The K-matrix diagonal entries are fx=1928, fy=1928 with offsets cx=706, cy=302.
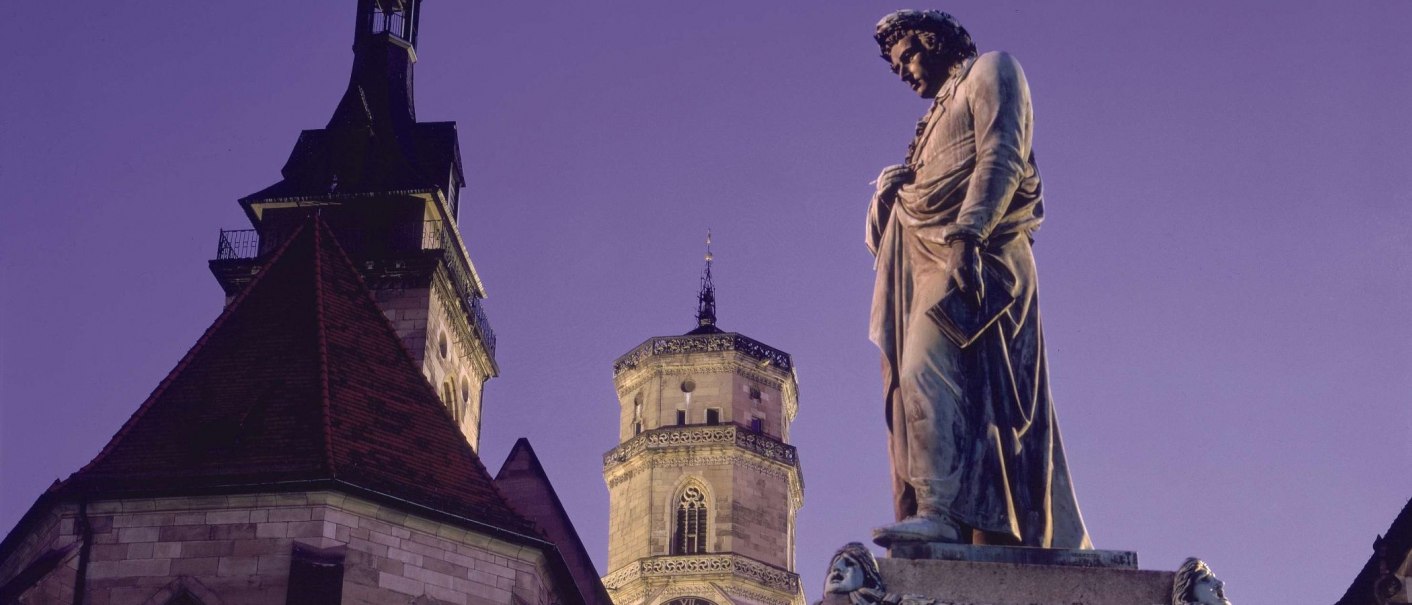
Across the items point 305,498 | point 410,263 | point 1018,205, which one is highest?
point 410,263

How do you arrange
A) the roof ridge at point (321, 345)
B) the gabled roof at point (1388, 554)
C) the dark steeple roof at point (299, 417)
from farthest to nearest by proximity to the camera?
the roof ridge at point (321, 345), the dark steeple roof at point (299, 417), the gabled roof at point (1388, 554)

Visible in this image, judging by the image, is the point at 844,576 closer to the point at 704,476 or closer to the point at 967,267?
the point at 967,267

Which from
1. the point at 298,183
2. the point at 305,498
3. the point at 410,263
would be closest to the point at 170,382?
the point at 305,498

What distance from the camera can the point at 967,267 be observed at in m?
7.62

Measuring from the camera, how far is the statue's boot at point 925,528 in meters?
7.23

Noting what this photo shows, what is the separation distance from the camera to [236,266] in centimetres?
4303

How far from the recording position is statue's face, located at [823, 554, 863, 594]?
6.87 metres

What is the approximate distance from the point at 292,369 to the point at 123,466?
10.1 feet

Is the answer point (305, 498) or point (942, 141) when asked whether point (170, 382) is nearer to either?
point (305, 498)

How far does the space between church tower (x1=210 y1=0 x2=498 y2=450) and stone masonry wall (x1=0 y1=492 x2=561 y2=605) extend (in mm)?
13455

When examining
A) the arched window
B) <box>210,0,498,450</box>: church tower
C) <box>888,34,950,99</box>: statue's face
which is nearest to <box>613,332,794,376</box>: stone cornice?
the arched window

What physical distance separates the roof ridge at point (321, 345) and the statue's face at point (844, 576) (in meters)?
20.3

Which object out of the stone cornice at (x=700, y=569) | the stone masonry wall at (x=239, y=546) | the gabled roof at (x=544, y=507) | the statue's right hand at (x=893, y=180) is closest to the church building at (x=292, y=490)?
the stone masonry wall at (x=239, y=546)

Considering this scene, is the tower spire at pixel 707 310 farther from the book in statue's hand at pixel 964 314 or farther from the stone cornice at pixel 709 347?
the book in statue's hand at pixel 964 314
